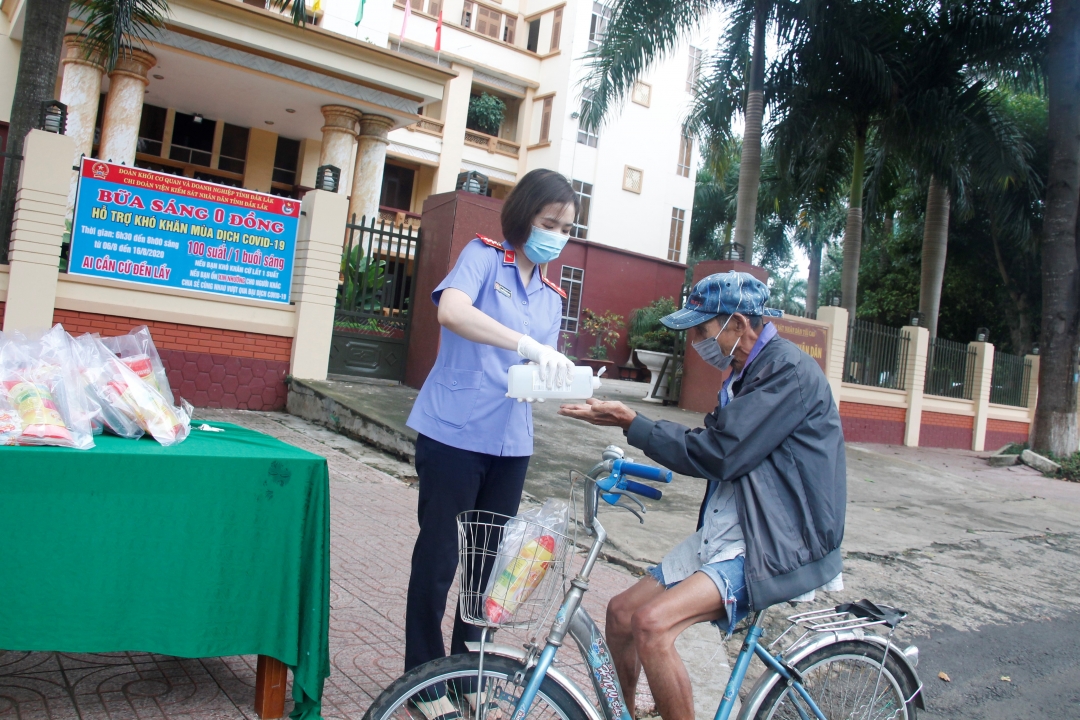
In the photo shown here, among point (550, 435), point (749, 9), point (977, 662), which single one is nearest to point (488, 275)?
point (977, 662)

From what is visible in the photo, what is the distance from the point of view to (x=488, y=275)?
2656mm

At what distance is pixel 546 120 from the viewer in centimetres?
2623

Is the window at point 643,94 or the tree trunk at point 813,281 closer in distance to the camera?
the window at point 643,94

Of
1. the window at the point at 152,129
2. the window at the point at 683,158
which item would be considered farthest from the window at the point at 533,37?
the window at the point at 152,129

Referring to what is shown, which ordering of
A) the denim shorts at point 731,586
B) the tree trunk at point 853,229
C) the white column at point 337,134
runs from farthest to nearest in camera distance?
1. the tree trunk at point 853,229
2. the white column at point 337,134
3. the denim shorts at point 731,586

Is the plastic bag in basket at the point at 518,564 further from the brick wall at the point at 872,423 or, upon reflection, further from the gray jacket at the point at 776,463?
the brick wall at the point at 872,423

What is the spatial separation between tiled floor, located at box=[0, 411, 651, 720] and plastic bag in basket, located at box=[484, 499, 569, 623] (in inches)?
46.1

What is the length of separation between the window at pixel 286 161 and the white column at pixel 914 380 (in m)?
14.1

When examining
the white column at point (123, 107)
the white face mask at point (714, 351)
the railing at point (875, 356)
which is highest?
the white column at point (123, 107)

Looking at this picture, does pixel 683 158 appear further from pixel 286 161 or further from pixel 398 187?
pixel 286 161

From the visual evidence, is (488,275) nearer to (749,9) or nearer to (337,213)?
(337,213)

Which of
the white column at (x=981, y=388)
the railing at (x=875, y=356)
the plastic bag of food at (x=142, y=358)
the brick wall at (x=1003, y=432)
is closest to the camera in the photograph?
the plastic bag of food at (x=142, y=358)

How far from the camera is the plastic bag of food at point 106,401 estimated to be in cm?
264

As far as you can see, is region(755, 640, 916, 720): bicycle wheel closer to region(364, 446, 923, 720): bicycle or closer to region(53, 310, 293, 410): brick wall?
region(364, 446, 923, 720): bicycle
